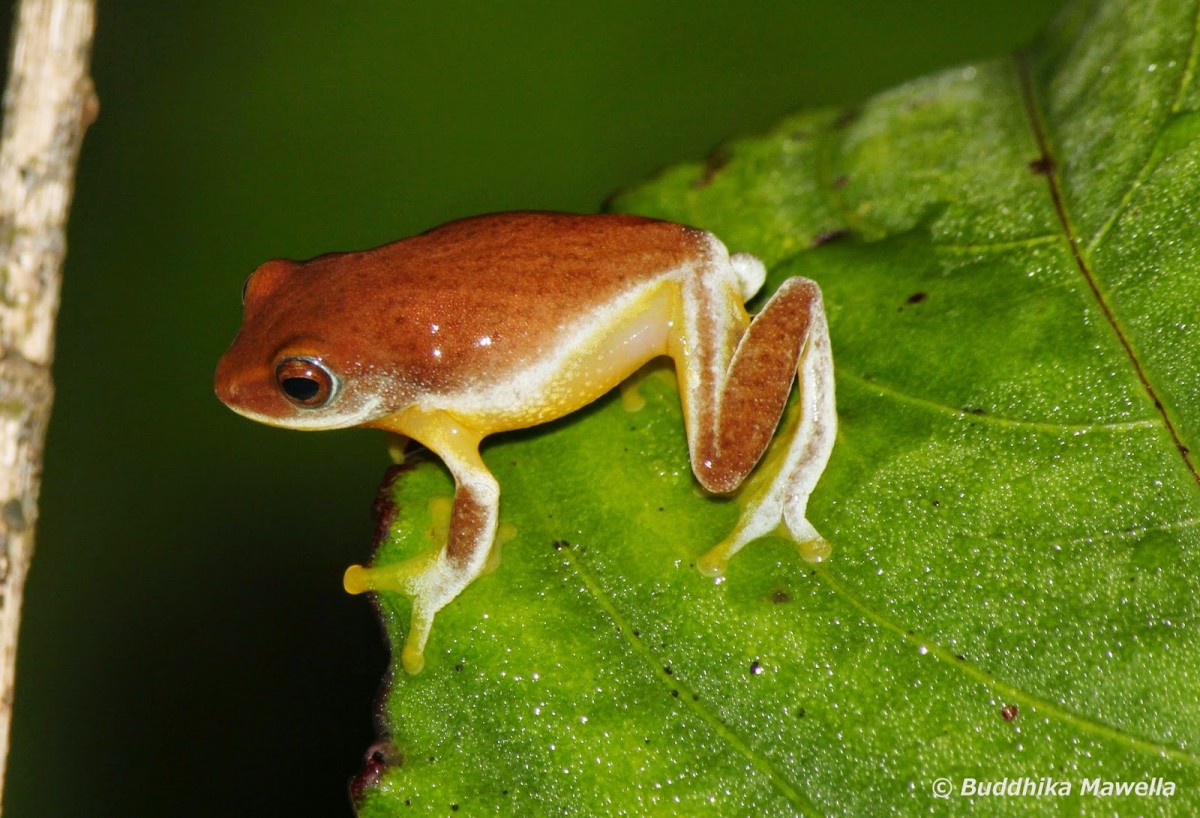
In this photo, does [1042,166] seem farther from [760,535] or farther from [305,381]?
[305,381]

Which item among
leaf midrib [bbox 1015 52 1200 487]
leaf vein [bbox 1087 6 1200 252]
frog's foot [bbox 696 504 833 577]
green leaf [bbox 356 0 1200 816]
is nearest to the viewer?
green leaf [bbox 356 0 1200 816]

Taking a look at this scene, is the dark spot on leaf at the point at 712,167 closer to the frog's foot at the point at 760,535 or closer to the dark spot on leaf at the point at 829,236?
the dark spot on leaf at the point at 829,236

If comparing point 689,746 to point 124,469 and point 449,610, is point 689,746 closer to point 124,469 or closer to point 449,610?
point 449,610

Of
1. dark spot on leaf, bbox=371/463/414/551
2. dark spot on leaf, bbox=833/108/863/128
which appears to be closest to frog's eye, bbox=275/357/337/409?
dark spot on leaf, bbox=371/463/414/551

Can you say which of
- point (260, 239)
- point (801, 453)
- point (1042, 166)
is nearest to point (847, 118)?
point (1042, 166)

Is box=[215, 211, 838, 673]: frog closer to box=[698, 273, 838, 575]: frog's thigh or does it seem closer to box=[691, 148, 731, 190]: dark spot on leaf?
box=[698, 273, 838, 575]: frog's thigh

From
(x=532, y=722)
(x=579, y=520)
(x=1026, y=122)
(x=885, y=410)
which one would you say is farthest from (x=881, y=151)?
(x=532, y=722)

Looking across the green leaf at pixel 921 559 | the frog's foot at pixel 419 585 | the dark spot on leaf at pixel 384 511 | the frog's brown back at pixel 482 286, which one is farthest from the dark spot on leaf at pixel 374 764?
the frog's brown back at pixel 482 286

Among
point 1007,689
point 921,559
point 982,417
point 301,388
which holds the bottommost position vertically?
point 1007,689
